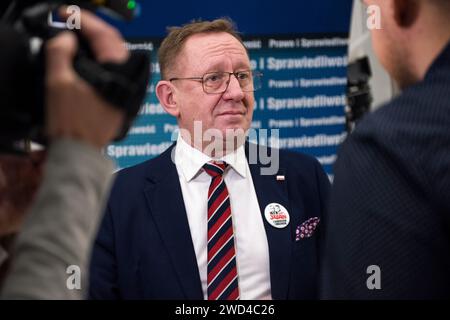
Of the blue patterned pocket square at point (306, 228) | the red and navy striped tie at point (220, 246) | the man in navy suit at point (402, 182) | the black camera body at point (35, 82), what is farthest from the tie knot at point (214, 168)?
the black camera body at point (35, 82)

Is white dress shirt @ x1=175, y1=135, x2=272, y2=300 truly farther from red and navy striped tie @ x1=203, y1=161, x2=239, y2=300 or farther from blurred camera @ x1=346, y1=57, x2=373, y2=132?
blurred camera @ x1=346, y1=57, x2=373, y2=132

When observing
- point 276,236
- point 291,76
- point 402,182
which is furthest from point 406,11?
point 291,76

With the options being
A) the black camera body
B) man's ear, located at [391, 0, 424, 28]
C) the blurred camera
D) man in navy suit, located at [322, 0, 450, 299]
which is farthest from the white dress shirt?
the blurred camera

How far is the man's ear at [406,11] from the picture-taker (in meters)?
1.04

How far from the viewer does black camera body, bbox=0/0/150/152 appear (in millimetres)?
736

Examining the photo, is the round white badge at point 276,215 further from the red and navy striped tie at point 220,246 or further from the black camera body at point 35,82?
the black camera body at point 35,82

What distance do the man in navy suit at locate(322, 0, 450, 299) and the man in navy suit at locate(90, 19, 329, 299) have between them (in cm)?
89

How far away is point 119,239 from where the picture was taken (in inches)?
78.0

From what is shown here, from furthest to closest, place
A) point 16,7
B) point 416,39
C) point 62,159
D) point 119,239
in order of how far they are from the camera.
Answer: point 119,239
point 416,39
point 16,7
point 62,159

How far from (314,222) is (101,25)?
1.39m

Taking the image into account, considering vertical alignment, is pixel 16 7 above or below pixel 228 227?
above

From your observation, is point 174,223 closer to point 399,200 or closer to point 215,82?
point 215,82
